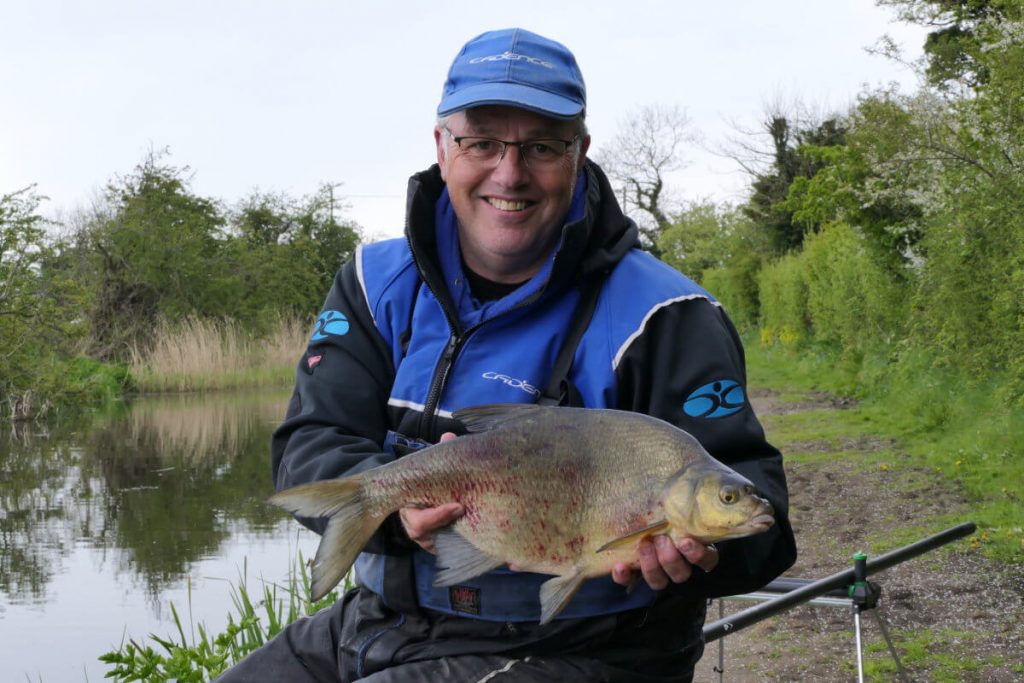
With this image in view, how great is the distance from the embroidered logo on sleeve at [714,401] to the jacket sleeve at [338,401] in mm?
782

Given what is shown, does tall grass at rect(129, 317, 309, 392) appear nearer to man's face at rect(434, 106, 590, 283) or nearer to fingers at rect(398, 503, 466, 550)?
man's face at rect(434, 106, 590, 283)

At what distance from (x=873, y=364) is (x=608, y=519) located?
A: 15.4 metres

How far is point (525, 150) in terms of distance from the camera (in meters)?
3.22

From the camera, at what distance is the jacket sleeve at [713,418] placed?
110 inches

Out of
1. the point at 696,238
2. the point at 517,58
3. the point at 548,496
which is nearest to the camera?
the point at 548,496

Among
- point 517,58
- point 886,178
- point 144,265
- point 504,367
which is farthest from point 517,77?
point 144,265

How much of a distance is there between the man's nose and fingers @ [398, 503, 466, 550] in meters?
0.94

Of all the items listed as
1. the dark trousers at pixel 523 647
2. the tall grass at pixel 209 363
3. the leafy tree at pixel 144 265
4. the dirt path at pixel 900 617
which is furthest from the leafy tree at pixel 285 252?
the dark trousers at pixel 523 647

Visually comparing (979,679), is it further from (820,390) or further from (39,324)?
(39,324)

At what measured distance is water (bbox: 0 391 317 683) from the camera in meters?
8.74

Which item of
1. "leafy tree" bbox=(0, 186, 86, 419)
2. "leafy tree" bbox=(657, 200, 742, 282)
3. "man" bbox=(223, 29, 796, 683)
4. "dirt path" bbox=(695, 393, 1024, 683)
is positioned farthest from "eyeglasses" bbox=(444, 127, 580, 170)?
"leafy tree" bbox=(657, 200, 742, 282)

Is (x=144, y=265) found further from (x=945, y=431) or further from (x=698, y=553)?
(x=698, y=553)

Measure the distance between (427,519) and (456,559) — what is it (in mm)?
114

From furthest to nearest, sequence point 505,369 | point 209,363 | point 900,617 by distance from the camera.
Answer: point 209,363, point 900,617, point 505,369
